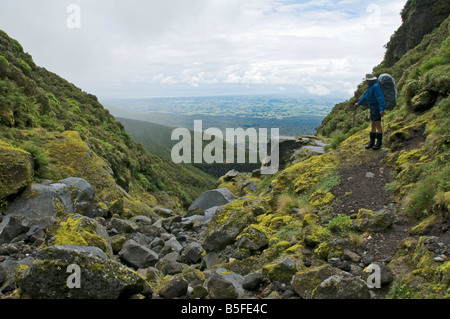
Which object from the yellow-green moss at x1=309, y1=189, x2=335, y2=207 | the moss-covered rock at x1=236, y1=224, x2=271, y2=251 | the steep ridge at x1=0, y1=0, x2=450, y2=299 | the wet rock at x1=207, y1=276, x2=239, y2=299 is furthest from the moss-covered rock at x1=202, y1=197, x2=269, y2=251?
the wet rock at x1=207, y1=276, x2=239, y2=299

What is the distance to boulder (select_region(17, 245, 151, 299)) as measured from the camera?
15.9 ft

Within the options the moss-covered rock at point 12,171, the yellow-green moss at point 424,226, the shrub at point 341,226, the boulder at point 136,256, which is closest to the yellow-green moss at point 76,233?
the boulder at point 136,256

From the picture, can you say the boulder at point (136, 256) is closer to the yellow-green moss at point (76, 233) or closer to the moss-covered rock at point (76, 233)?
the moss-covered rock at point (76, 233)

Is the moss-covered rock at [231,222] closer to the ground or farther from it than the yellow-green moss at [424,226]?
closer to the ground

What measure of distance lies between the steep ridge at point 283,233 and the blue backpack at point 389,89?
3.02ft

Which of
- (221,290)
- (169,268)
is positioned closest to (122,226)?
(169,268)

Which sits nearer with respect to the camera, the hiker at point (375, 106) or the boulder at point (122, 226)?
the boulder at point (122, 226)

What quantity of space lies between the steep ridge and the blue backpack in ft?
3.02

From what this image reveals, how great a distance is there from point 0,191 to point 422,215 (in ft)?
37.7

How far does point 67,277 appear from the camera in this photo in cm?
486

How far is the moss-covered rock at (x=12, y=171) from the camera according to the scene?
9.12 m

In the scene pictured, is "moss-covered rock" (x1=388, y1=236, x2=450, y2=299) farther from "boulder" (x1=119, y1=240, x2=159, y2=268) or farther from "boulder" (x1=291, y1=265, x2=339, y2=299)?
"boulder" (x1=119, y1=240, x2=159, y2=268)
